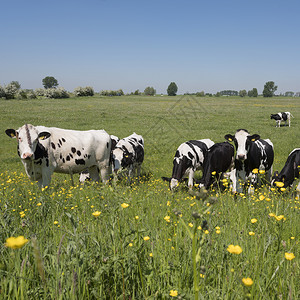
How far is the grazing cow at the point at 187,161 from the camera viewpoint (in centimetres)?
789

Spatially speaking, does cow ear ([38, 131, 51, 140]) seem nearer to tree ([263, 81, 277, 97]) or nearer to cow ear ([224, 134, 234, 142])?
cow ear ([224, 134, 234, 142])

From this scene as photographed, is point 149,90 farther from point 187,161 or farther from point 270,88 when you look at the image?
point 187,161

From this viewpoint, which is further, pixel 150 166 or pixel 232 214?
pixel 150 166

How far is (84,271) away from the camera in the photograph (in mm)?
1917

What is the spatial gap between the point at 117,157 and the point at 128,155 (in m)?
0.58

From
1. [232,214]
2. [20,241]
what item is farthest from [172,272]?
[232,214]

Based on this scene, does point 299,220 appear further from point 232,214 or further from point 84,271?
point 84,271

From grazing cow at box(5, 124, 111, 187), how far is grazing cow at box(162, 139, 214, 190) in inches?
93.8

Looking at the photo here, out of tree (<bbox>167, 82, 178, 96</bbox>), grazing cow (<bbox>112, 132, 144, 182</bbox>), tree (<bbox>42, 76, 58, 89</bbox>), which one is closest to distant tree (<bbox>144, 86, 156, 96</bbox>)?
tree (<bbox>167, 82, 178, 96</bbox>)

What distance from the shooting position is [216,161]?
7.73 metres

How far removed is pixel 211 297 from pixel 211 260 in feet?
1.59

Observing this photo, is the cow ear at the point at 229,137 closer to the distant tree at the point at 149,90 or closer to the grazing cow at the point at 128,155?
the grazing cow at the point at 128,155

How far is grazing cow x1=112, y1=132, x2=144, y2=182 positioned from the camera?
912 cm

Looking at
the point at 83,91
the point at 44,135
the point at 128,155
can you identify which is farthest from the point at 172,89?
the point at 44,135
